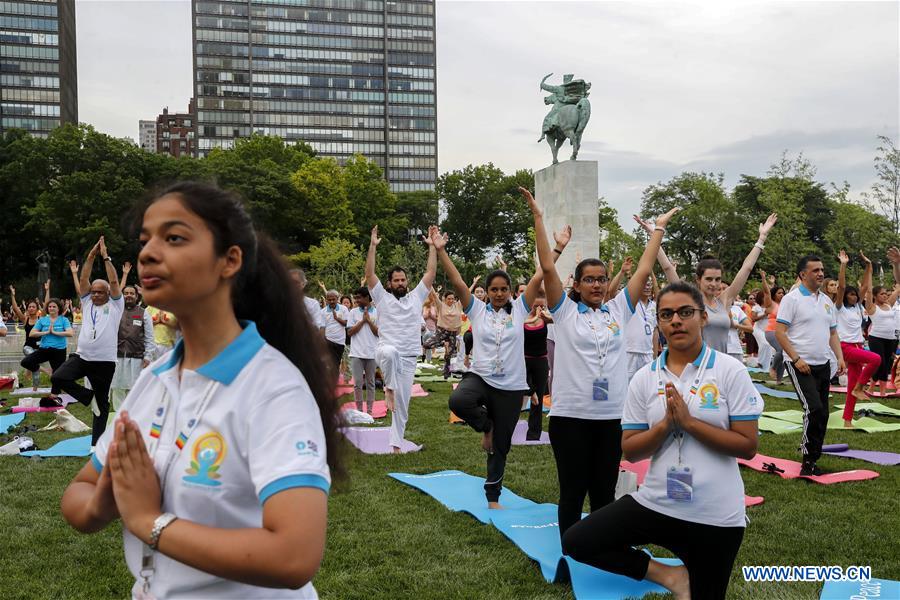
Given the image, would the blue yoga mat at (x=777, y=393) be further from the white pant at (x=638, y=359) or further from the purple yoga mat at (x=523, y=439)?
the purple yoga mat at (x=523, y=439)

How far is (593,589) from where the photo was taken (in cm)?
494

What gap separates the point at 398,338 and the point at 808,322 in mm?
4871

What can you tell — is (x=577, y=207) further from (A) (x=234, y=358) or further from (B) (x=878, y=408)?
(A) (x=234, y=358)

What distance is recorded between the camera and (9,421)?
12133 mm

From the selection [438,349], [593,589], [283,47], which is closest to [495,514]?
[593,589]

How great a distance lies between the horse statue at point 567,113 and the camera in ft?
90.9

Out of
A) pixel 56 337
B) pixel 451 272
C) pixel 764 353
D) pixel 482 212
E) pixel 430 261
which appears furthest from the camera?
pixel 482 212

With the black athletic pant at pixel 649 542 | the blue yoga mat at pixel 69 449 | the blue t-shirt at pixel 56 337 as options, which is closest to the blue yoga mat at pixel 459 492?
the black athletic pant at pixel 649 542

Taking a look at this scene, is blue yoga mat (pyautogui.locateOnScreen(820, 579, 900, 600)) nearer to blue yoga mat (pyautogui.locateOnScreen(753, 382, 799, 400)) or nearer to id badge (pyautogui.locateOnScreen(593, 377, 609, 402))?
id badge (pyautogui.locateOnScreen(593, 377, 609, 402))

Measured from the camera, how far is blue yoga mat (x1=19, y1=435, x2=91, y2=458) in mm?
9469

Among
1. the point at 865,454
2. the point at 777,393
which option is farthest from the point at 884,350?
the point at 865,454

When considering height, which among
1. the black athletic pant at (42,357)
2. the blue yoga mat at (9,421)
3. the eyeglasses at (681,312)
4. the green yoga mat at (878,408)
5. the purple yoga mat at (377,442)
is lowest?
the blue yoga mat at (9,421)

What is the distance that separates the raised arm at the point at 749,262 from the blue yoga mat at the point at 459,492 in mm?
2732

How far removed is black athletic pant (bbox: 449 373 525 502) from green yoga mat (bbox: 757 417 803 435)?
518cm
